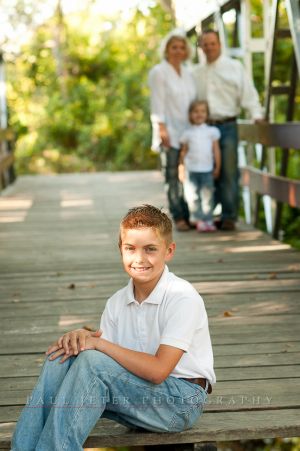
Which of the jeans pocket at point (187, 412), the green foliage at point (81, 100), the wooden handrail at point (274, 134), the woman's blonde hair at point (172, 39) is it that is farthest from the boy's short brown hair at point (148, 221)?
the green foliage at point (81, 100)

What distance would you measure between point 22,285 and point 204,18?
→ 566 cm

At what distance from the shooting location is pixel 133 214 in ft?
9.12

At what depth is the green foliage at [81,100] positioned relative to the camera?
70.1ft

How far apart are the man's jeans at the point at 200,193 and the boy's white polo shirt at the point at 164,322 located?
4462 millimetres

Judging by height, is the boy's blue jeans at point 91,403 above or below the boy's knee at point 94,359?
below

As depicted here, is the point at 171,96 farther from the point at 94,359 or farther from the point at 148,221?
the point at 94,359

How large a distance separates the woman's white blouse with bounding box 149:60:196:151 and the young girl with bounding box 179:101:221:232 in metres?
0.11

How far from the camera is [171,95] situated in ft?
23.4

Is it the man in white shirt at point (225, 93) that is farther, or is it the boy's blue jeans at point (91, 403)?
the man in white shirt at point (225, 93)

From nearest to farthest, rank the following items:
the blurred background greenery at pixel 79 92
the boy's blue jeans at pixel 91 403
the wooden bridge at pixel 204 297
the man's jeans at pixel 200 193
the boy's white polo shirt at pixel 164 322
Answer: the boy's blue jeans at pixel 91 403
the boy's white polo shirt at pixel 164 322
the wooden bridge at pixel 204 297
the man's jeans at pixel 200 193
the blurred background greenery at pixel 79 92

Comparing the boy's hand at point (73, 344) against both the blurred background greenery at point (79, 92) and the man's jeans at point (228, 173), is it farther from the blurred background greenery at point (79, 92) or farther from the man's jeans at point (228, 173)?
the blurred background greenery at point (79, 92)

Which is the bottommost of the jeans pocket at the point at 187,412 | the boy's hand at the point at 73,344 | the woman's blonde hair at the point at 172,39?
the jeans pocket at the point at 187,412

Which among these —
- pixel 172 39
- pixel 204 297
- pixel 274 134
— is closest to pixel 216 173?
pixel 274 134

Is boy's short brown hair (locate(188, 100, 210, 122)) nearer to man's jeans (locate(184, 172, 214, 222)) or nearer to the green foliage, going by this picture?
man's jeans (locate(184, 172, 214, 222))
